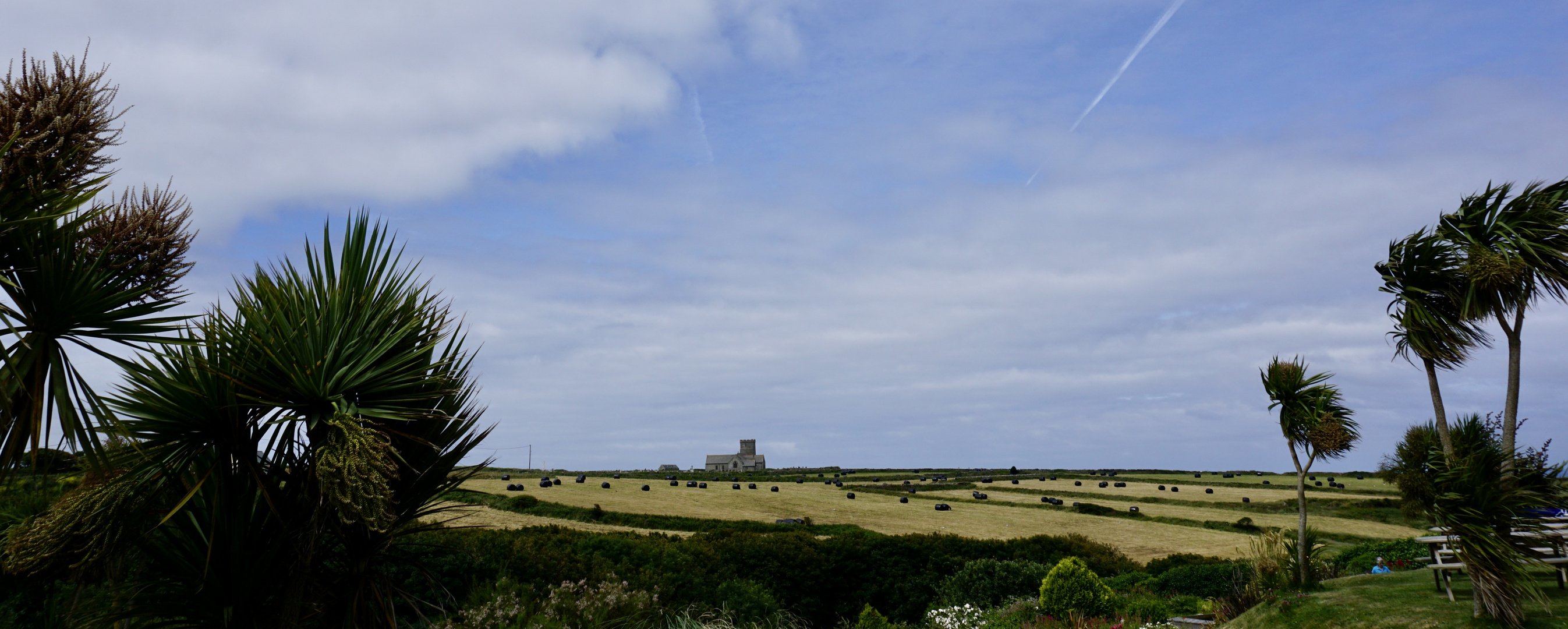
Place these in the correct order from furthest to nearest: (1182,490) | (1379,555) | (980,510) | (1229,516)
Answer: (1182,490) < (980,510) < (1229,516) < (1379,555)

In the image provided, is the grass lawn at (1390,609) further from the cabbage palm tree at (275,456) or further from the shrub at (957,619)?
the cabbage palm tree at (275,456)

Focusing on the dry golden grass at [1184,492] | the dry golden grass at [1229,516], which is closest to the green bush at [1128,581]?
the dry golden grass at [1229,516]

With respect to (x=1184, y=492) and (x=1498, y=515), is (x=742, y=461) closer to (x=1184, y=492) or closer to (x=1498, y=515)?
(x=1184, y=492)

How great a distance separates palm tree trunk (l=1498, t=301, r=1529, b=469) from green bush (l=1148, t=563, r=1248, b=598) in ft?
40.2

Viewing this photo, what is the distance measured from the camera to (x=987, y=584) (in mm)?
22594

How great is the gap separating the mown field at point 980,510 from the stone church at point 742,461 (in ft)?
161

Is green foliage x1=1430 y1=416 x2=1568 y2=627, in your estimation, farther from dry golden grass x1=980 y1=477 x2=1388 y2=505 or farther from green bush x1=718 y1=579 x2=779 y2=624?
dry golden grass x1=980 y1=477 x2=1388 y2=505

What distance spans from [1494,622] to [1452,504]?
4.47 ft

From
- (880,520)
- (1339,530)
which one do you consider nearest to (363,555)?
(880,520)

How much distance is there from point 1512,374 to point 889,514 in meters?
48.7

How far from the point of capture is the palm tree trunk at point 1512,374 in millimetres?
11109

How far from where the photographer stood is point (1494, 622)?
9727 mm

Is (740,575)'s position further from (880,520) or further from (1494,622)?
(880,520)

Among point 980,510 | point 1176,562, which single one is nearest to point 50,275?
point 1176,562
